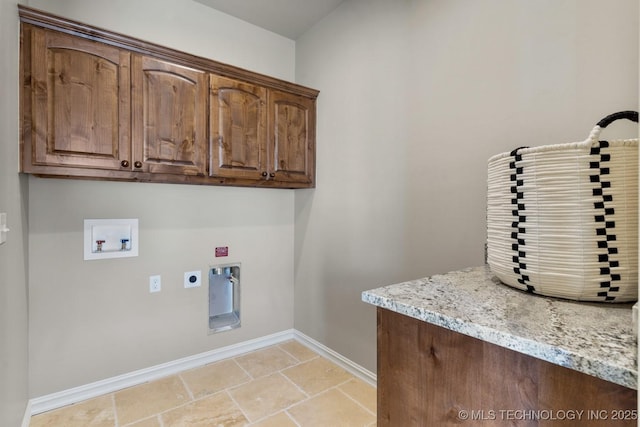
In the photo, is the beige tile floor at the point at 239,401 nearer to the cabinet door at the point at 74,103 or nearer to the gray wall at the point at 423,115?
the gray wall at the point at 423,115

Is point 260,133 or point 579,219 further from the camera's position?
point 260,133

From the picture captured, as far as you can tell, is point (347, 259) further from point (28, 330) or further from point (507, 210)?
point (28, 330)

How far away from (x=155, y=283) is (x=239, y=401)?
98cm

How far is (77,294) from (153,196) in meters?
0.75

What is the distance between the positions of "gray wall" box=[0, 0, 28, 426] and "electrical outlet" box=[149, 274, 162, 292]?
2.15 ft

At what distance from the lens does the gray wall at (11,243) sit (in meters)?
1.24

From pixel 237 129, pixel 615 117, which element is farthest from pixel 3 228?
pixel 615 117

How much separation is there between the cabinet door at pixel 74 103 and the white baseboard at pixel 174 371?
138cm

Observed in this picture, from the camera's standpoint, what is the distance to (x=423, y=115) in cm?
179

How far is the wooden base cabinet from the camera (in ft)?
1.73

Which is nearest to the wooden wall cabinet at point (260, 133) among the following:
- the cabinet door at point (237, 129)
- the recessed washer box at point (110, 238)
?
the cabinet door at point (237, 129)

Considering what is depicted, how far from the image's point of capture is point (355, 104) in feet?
7.32

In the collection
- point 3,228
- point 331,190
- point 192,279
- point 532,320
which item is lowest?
point 192,279

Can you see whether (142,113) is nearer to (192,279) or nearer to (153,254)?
(153,254)
